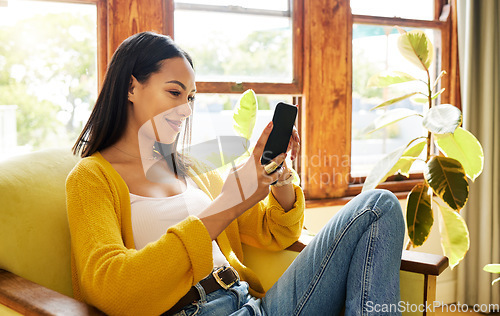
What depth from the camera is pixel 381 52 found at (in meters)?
2.46

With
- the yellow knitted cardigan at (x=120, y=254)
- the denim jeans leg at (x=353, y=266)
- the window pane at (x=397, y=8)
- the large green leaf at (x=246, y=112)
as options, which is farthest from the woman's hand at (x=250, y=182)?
the window pane at (x=397, y=8)

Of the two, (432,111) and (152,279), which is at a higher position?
(432,111)

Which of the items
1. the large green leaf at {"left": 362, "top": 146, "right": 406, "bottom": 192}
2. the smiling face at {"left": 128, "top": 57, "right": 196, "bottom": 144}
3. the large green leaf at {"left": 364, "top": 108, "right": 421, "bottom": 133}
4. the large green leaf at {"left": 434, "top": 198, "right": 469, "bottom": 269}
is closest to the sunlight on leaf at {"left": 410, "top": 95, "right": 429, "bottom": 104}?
the large green leaf at {"left": 364, "top": 108, "right": 421, "bottom": 133}

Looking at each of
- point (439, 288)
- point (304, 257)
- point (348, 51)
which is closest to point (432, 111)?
point (348, 51)

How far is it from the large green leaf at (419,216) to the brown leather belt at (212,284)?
99 centimetres

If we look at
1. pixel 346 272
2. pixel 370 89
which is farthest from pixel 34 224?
pixel 370 89

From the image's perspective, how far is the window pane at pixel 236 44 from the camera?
2.01 meters

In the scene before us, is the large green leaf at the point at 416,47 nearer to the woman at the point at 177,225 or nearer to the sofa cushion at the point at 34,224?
the woman at the point at 177,225

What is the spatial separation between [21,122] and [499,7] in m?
2.29

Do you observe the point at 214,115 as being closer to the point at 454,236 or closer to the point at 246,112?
the point at 246,112

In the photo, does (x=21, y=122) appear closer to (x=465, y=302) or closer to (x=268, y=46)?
(x=268, y=46)

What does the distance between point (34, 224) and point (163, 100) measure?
44 cm

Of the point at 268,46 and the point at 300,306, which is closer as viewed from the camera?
the point at 300,306

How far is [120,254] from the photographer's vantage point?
0.93m
